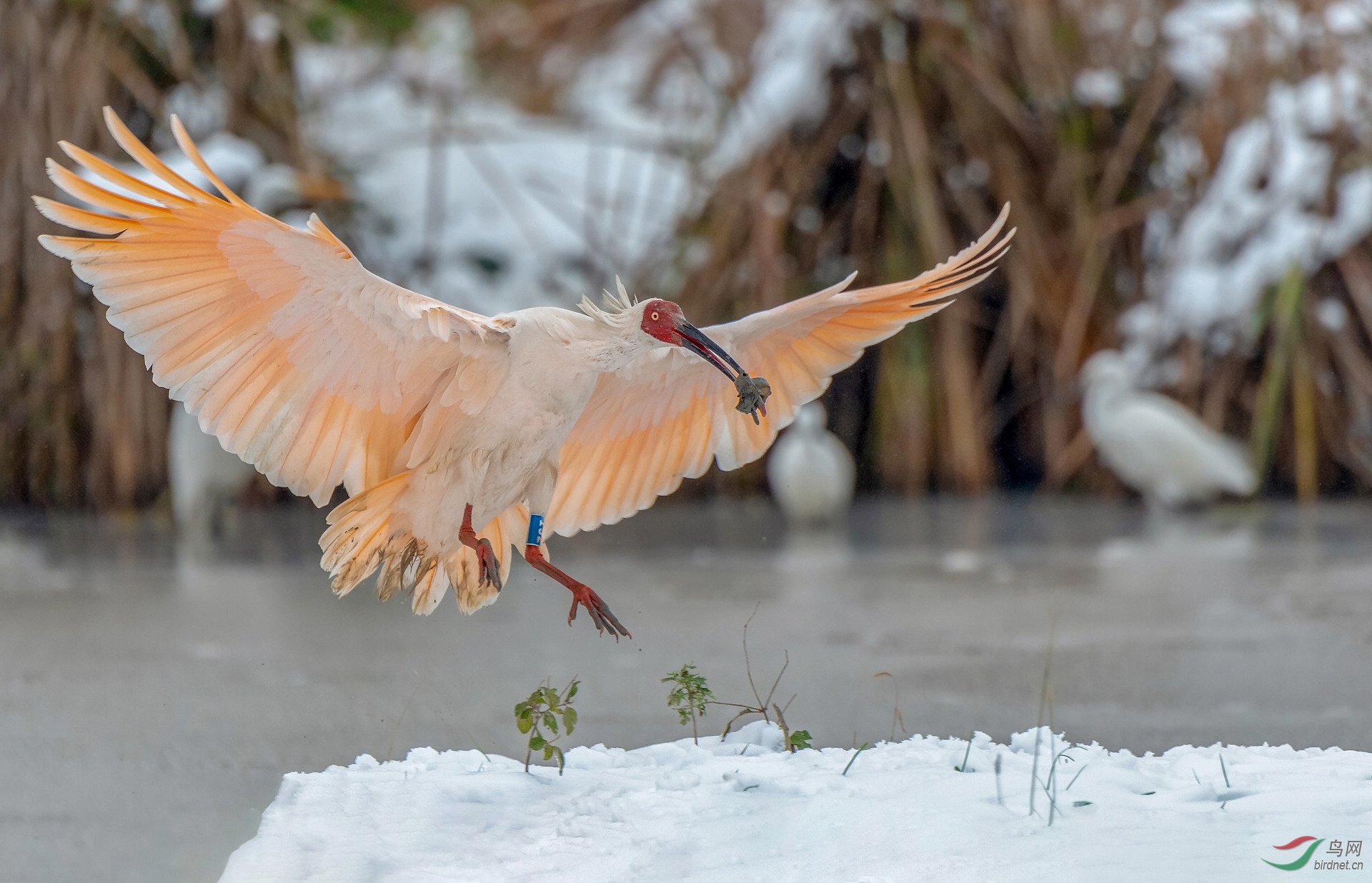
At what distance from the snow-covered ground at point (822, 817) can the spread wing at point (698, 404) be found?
880 millimetres

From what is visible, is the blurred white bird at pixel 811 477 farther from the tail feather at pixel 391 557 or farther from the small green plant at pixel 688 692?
the small green plant at pixel 688 692

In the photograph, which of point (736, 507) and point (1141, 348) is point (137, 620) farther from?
point (1141, 348)

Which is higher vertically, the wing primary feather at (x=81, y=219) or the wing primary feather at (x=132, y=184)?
the wing primary feather at (x=132, y=184)

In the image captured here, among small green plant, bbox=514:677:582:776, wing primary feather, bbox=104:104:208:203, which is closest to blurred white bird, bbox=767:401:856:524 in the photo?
small green plant, bbox=514:677:582:776

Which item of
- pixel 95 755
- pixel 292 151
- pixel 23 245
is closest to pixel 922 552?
pixel 95 755

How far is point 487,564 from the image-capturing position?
108 inches

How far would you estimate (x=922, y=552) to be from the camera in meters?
5.52

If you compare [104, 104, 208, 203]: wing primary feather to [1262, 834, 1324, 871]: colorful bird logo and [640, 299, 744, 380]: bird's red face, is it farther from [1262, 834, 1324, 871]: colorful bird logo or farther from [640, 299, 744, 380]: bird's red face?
[1262, 834, 1324, 871]: colorful bird logo

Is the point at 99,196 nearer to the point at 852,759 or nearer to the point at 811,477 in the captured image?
the point at 852,759

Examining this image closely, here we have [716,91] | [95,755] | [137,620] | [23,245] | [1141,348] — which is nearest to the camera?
[95,755]

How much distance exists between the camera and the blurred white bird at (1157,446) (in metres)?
6.80

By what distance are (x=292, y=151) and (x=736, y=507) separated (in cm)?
297

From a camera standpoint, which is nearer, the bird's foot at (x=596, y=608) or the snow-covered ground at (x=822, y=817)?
the snow-covered ground at (x=822, y=817)

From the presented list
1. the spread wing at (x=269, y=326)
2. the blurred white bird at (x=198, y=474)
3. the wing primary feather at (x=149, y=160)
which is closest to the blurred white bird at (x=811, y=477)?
the blurred white bird at (x=198, y=474)
